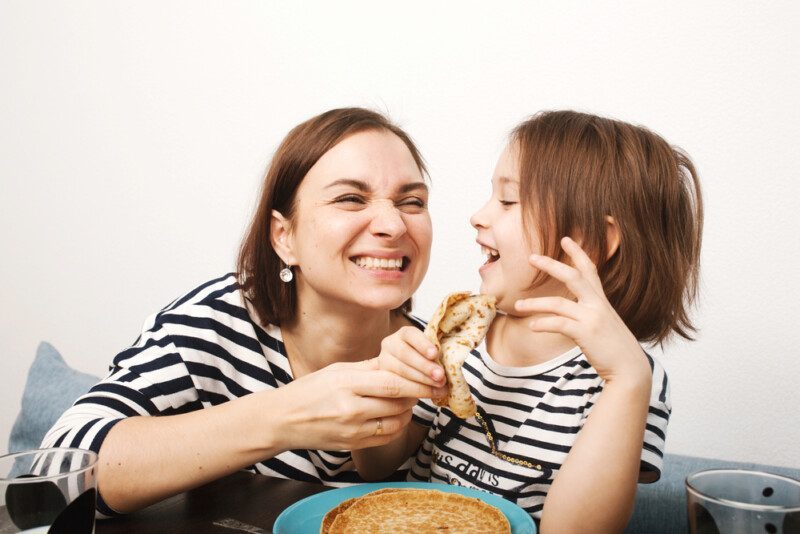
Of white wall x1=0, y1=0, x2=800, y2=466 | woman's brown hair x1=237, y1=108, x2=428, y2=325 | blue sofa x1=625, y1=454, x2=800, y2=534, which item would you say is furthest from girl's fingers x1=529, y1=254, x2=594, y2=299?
white wall x1=0, y1=0, x2=800, y2=466

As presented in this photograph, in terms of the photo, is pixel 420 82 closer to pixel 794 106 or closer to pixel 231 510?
pixel 794 106

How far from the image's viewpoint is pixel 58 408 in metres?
2.43

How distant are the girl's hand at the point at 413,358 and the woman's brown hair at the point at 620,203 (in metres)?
0.42

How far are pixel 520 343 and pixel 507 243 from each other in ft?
0.85

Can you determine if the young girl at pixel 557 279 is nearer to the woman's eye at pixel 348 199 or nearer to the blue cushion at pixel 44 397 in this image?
the woman's eye at pixel 348 199

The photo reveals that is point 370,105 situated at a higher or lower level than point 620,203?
higher

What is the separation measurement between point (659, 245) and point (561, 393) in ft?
1.35

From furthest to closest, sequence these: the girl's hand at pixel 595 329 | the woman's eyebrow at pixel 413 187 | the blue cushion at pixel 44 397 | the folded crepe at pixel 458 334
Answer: the blue cushion at pixel 44 397 → the woman's eyebrow at pixel 413 187 → the folded crepe at pixel 458 334 → the girl's hand at pixel 595 329

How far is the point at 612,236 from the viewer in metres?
1.56

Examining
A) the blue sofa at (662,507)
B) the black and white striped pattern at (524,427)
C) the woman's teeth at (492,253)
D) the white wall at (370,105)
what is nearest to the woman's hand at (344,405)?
the black and white striped pattern at (524,427)

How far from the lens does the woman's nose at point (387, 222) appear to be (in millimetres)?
1571

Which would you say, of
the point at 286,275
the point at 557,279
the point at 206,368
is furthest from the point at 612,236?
the point at 206,368

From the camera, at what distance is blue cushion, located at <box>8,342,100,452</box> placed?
2.43 meters

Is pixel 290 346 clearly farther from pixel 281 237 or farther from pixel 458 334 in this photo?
pixel 458 334
